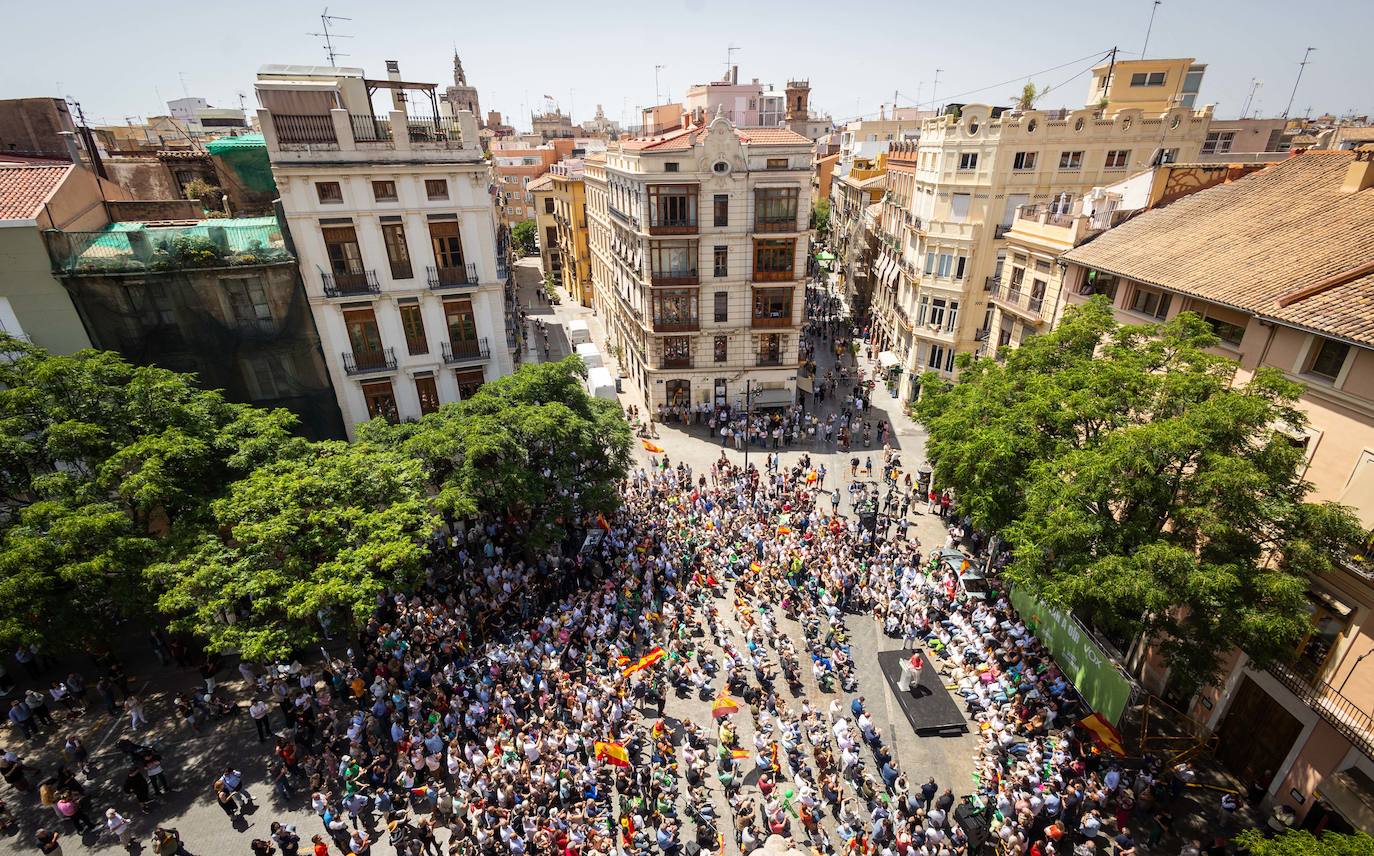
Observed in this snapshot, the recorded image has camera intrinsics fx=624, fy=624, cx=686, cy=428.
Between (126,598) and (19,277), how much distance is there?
1538 cm

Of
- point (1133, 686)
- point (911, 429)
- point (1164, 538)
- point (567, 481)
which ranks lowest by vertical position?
point (911, 429)

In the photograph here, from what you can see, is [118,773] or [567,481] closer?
[118,773]

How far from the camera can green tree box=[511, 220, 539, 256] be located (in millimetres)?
99750

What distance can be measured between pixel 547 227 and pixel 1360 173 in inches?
3112

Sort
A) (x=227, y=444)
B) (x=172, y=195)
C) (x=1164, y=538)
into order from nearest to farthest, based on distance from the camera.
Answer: (x=1164, y=538) → (x=227, y=444) → (x=172, y=195)

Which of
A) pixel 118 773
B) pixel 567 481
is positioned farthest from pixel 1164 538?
pixel 118 773

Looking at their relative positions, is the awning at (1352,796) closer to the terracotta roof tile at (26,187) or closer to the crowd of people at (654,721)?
the crowd of people at (654,721)

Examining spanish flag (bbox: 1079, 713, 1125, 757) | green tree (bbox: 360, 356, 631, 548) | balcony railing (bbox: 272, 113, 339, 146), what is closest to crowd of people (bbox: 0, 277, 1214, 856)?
spanish flag (bbox: 1079, 713, 1125, 757)

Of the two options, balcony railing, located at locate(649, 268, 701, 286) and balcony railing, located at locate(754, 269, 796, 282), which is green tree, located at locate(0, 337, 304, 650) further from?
balcony railing, located at locate(754, 269, 796, 282)

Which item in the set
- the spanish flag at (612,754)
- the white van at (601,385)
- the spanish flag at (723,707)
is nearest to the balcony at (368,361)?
the white van at (601,385)

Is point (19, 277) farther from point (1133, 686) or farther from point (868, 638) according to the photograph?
point (1133, 686)

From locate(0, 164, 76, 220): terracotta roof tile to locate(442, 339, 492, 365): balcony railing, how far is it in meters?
15.5

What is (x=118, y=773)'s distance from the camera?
18.7 meters

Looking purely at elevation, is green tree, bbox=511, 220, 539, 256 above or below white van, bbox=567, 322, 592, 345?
above
